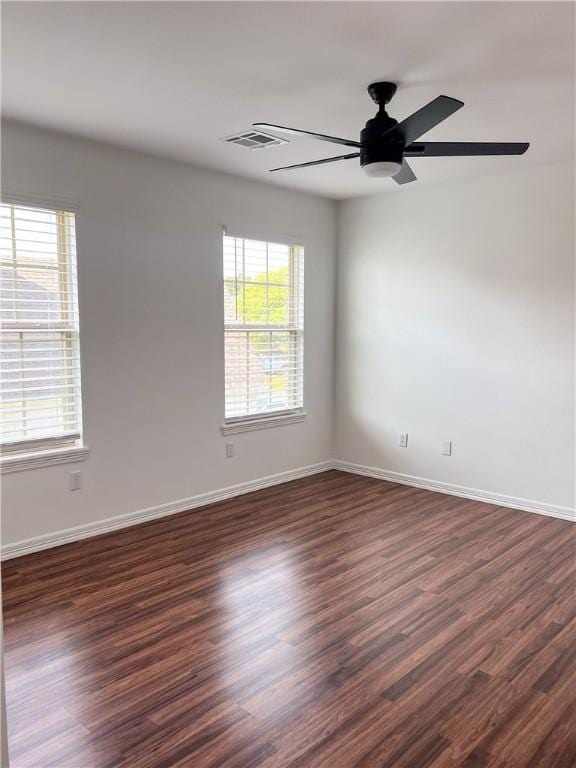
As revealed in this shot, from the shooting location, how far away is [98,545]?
3.87 meters

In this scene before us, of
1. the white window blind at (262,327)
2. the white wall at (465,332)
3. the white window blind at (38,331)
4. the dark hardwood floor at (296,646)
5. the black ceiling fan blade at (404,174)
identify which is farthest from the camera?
the white window blind at (262,327)

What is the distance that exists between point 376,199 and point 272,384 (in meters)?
1.97

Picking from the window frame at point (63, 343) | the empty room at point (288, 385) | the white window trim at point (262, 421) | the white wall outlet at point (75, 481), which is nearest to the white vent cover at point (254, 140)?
the empty room at point (288, 385)

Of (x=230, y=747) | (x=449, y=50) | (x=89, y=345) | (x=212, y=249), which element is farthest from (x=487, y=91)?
(x=230, y=747)

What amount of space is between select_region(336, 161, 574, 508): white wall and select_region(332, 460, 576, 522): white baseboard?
5cm

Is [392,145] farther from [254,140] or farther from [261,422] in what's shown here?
[261,422]

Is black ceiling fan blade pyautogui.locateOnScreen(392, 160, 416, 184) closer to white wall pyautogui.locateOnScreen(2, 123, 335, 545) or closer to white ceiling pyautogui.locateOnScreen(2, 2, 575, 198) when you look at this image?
white ceiling pyautogui.locateOnScreen(2, 2, 575, 198)

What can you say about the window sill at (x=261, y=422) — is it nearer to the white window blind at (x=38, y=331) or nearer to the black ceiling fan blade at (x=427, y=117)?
the white window blind at (x=38, y=331)

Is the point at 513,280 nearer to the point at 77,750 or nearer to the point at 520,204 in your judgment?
the point at 520,204

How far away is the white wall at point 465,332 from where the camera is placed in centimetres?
444

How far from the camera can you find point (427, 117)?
96.9 inches

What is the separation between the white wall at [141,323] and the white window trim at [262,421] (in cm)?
8

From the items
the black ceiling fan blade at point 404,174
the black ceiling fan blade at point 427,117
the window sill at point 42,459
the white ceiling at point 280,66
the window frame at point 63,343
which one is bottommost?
the window sill at point 42,459

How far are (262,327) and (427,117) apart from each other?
9.41 feet
